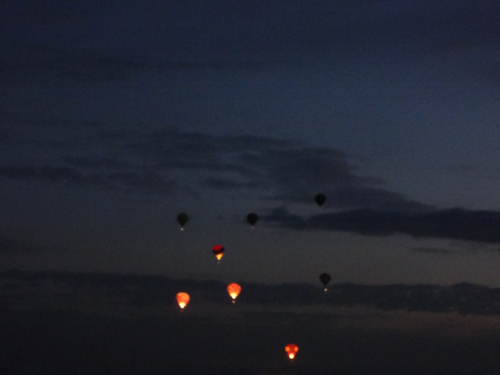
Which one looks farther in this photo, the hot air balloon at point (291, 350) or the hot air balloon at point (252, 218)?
the hot air balloon at point (291, 350)

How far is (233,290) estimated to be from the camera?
263 feet

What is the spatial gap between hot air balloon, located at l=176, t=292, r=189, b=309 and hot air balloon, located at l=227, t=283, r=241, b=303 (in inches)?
184

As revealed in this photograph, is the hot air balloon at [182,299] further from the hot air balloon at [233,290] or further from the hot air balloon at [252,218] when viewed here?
the hot air balloon at [252,218]

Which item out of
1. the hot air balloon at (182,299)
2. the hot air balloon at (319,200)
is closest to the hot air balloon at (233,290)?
the hot air balloon at (182,299)

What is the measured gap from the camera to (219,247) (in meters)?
76.4

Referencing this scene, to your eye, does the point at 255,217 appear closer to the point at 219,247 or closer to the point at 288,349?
the point at 219,247

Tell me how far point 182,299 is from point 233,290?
522cm

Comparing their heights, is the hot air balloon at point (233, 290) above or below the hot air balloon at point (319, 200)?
below

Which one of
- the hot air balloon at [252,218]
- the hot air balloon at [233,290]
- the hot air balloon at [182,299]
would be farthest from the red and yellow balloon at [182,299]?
the hot air balloon at [252,218]

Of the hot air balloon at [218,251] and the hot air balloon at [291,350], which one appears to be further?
the hot air balloon at [291,350]

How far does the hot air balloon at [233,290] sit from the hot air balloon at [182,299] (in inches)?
184

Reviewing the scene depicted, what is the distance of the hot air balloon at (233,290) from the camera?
8019cm

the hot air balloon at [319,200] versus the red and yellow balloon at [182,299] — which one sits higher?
the hot air balloon at [319,200]

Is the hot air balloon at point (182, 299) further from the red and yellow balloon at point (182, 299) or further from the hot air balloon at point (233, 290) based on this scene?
the hot air balloon at point (233, 290)
